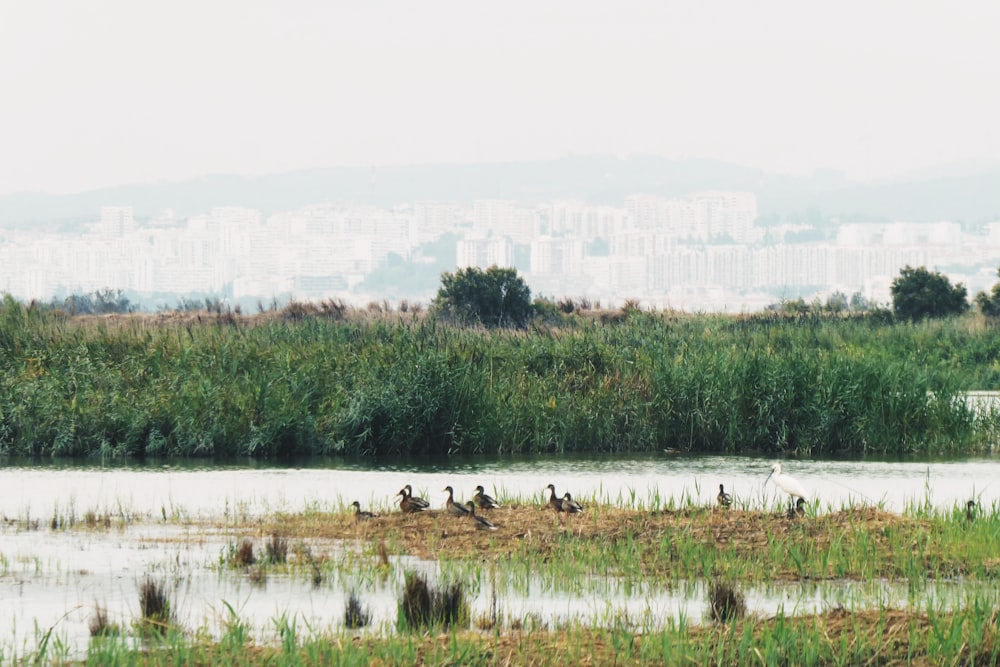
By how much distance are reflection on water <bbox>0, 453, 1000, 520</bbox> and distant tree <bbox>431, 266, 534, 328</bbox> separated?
1072 inches

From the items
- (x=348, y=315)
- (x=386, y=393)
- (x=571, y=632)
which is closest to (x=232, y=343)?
(x=386, y=393)

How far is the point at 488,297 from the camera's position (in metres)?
50.0

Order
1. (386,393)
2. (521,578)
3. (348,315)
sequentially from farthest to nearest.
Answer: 1. (348,315)
2. (386,393)
3. (521,578)

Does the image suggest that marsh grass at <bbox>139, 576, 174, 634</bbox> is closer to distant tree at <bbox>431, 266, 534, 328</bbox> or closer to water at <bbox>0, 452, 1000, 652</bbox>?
water at <bbox>0, 452, 1000, 652</bbox>

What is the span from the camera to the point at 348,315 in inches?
1763

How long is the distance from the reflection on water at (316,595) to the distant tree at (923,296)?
40.7 meters

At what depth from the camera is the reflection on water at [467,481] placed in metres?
16.5

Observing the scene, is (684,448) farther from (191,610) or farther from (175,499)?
(191,610)

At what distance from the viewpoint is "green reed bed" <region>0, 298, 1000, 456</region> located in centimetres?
2212

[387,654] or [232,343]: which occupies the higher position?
[232,343]

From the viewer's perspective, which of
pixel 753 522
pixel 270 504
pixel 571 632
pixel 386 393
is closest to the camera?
pixel 571 632

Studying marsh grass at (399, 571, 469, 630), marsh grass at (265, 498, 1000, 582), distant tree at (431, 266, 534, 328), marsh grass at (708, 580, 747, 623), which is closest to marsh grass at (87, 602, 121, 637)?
marsh grass at (399, 571, 469, 630)

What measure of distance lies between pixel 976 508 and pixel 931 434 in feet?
31.1

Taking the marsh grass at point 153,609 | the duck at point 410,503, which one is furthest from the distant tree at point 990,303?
the marsh grass at point 153,609
